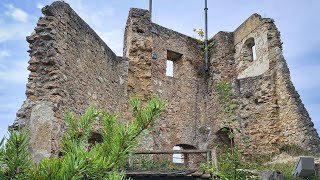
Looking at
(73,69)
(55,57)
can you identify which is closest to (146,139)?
(73,69)

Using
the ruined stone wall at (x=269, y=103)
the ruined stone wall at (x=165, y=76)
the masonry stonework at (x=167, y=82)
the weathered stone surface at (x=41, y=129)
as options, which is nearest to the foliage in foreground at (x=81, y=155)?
the weathered stone surface at (x=41, y=129)

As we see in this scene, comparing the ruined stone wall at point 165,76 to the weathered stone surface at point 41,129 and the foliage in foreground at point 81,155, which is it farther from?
the foliage in foreground at point 81,155

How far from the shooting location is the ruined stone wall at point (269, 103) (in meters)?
10.7

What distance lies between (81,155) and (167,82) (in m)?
10.6

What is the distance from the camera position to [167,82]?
12.5 metres

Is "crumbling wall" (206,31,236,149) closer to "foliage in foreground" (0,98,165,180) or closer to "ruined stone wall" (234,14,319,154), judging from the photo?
"ruined stone wall" (234,14,319,154)

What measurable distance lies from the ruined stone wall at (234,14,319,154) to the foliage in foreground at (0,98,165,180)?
886 cm

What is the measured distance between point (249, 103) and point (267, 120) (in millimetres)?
860

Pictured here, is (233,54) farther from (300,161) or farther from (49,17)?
(49,17)

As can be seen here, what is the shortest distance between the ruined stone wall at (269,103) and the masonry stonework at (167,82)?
32mm

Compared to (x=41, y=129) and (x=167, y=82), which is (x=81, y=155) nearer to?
(x=41, y=129)

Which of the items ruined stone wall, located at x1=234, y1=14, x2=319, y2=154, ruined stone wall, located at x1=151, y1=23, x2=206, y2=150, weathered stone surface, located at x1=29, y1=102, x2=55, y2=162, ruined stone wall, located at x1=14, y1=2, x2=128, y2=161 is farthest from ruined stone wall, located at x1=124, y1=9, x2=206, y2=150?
weathered stone surface, located at x1=29, y1=102, x2=55, y2=162

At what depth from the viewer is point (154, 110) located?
228 cm

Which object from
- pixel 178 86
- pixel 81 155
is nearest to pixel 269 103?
pixel 178 86
